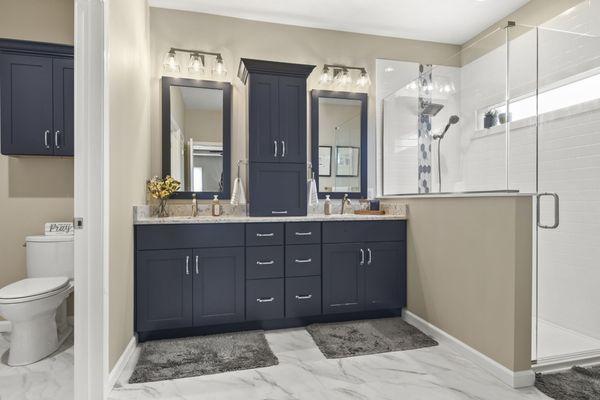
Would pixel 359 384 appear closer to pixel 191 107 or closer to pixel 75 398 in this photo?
pixel 75 398

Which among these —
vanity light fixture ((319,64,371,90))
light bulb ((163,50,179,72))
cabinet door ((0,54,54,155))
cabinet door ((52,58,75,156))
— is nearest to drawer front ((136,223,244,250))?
cabinet door ((52,58,75,156))

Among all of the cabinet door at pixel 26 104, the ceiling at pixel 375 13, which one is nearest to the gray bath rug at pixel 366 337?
the cabinet door at pixel 26 104

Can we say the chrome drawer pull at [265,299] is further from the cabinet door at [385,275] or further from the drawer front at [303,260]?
the cabinet door at [385,275]

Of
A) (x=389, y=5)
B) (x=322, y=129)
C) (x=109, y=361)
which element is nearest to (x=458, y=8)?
(x=389, y=5)

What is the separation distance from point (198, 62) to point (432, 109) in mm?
2127

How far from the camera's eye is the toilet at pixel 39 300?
2070 mm

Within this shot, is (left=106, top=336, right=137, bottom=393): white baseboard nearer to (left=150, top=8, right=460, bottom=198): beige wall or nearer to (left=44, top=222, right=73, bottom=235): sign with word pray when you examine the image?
(left=44, top=222, right=73, bottom=235): sign with word pray

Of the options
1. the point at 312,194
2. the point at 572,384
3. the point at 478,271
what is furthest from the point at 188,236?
the point at 572,384

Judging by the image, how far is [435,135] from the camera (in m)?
3.08

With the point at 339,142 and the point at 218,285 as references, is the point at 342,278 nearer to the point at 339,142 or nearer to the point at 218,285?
the point at 218,285

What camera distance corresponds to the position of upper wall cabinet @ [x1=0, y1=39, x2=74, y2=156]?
247cm

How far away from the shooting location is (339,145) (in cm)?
338

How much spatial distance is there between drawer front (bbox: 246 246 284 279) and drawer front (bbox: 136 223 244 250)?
130 millimetres

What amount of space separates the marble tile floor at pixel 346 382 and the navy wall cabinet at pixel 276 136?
46.4 inches
